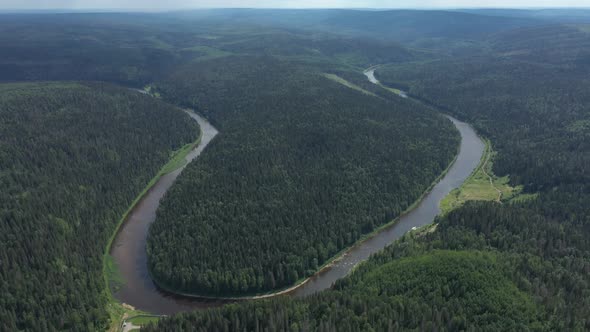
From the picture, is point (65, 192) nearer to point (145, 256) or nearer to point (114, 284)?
point (145, 256)

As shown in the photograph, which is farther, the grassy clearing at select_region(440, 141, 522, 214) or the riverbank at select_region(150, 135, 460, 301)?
the grassy clearing at select_region(440, 141, 522, 214)

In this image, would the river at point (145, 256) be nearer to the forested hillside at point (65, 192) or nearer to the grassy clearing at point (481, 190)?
the grassy clearing at point (481, 190)

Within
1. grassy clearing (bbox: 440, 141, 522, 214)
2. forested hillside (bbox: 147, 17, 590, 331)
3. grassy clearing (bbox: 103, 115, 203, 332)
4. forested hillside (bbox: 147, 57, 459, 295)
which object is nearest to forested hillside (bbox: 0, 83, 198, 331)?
grassy clearing (bbox: 103, 115, 203, 332)

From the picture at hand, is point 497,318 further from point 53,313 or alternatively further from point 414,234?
point 53,313

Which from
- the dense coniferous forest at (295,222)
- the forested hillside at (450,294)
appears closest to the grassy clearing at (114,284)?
the dense coniferous forest at (295,222)

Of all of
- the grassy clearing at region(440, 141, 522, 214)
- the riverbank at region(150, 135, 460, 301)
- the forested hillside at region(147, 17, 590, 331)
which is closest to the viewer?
the forested hillside at region(147, 17, 590, 331)

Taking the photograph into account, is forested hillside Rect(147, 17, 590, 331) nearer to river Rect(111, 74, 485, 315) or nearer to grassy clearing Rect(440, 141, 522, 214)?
river Rect(111, 74, 485, 315)
